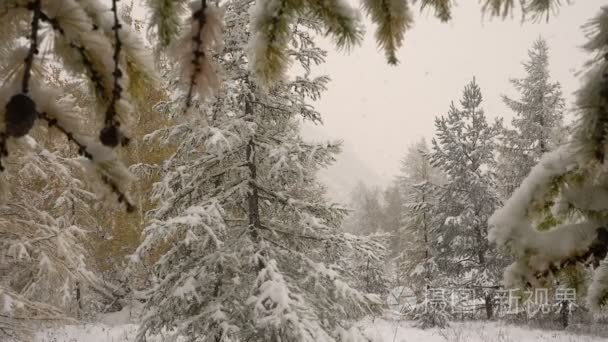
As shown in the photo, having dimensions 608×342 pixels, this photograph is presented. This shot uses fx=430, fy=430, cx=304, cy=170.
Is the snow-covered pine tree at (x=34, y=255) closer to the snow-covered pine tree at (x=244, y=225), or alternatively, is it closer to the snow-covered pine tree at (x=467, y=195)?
the snow-covered pine tree at (x=244, y=225)

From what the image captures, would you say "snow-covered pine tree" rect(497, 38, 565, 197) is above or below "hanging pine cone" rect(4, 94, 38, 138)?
above

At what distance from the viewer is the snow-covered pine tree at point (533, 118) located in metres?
17.1

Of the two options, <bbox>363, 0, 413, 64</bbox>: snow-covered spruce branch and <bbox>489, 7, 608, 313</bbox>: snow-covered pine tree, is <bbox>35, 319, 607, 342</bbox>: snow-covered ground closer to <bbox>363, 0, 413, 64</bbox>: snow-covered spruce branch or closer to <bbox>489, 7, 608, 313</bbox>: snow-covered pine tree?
<bbox>489, 7, 608, 313</bbox>: snow-covered pine tree

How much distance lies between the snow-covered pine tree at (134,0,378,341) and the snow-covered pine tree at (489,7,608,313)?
15.3ft

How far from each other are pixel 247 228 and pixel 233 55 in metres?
2.85

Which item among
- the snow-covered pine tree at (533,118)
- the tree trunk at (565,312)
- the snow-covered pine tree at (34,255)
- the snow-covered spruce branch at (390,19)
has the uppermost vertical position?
the snow-covered pine tree at (533,118)

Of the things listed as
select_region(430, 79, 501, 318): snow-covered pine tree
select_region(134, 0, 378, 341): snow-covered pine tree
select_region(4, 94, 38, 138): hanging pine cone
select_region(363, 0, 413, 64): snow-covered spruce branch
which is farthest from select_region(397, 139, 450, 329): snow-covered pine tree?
select_region(4, 94, 38, 138): hanging pine cone

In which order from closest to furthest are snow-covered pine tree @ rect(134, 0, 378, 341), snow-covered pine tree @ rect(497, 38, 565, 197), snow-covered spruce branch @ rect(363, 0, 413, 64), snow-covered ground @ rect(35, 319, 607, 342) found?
snow-covered spruce branch @ rect(363, 0, 413, 64) → snow-covered pine tree @ rect(134, 0, 378, 341) → snow-covered ground @ rect(35, 319, 607, 342) → snow-covered pine tree @ rect(497, 38, 565, 197)

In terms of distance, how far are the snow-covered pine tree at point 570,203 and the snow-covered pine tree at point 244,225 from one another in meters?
4.68

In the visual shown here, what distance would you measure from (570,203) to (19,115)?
5.48 feet

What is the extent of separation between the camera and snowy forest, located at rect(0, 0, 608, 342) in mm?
1244

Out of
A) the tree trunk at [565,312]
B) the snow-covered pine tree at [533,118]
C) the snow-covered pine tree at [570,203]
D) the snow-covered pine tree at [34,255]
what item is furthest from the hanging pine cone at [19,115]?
the snow-covered pine tree at [533,118]

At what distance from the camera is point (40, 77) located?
1207 millimetres

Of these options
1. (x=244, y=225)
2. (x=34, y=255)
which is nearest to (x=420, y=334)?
(x=244, y=225)
